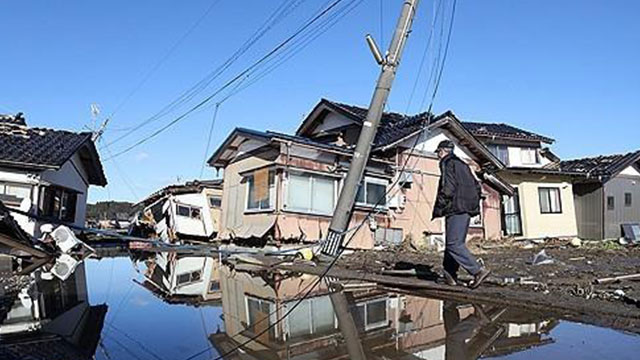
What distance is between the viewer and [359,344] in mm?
3555

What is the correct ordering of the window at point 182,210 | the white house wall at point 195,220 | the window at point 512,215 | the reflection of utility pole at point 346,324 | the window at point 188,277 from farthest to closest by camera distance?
the window at point 512,215, the window at point 182,210, the white house wall at point 195,220, the window at point 188,277, the reflection of utility pole at point 346,324

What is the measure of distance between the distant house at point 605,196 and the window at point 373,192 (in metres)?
11.0

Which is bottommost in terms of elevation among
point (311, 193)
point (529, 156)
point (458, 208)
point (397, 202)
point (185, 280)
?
point (185, 280)

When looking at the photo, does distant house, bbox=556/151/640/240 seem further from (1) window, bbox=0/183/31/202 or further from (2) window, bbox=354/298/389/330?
(1) window, bbox=0/183/31/202

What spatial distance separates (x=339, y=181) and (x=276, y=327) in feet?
31.8

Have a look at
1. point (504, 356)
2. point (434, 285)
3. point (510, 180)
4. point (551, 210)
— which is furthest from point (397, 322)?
point (551, 210)

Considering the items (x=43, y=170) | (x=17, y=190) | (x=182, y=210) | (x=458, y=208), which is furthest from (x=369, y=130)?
(x=182, y=210)

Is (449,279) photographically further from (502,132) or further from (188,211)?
(502,132)

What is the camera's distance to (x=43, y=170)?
1346cm

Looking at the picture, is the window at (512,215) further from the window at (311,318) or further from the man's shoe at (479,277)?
the window at (311,318)

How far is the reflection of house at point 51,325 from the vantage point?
3239 millimetres

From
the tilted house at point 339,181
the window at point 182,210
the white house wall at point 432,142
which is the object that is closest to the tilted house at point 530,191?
the tilted house at point 339,181

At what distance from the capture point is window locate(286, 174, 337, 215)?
41.7ft

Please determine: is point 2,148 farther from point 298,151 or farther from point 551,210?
point 551,210
